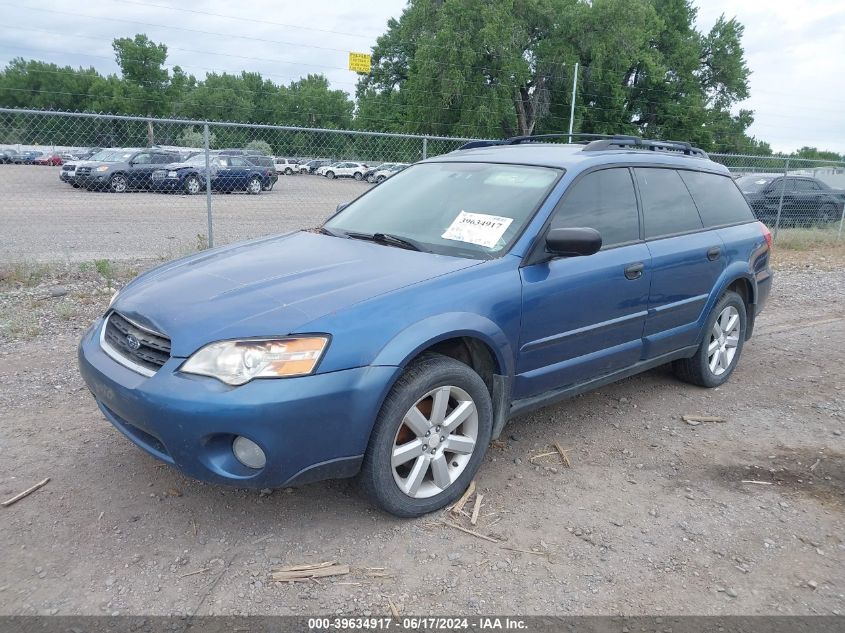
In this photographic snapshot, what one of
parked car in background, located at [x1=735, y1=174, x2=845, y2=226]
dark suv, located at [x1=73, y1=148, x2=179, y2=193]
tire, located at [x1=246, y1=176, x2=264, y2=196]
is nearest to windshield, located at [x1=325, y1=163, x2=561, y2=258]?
tire, located at [x1=246, y1=176, x2=264, y2=196]

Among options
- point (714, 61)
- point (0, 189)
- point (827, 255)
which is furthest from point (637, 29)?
point (0, 189)

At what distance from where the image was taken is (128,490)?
3.21 metres

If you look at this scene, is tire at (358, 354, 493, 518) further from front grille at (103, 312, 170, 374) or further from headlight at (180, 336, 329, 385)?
front grille at (103, 312, 170, 374)

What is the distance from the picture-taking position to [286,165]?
11508 mm

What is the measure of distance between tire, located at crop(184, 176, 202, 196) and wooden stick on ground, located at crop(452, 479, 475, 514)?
10.9 m

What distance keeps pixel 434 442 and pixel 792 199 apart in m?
14.2

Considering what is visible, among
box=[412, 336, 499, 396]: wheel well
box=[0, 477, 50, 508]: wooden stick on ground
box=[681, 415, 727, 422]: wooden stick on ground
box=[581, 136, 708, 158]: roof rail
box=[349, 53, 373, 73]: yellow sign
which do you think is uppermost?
box=[349, 53, 373, 73]: yellow sign

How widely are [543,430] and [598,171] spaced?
159cm

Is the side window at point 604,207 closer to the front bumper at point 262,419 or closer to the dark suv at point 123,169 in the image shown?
the front bumper at point 262,419

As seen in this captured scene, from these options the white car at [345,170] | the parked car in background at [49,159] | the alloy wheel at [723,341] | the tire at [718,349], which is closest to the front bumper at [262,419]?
the tire at [718,349]

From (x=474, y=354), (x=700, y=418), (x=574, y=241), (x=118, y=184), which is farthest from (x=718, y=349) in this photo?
(x=118, y=184)

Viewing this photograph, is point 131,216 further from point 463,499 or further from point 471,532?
point 471,532

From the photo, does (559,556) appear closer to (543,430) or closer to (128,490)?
(543,430)

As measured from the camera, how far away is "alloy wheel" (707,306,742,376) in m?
4.88
